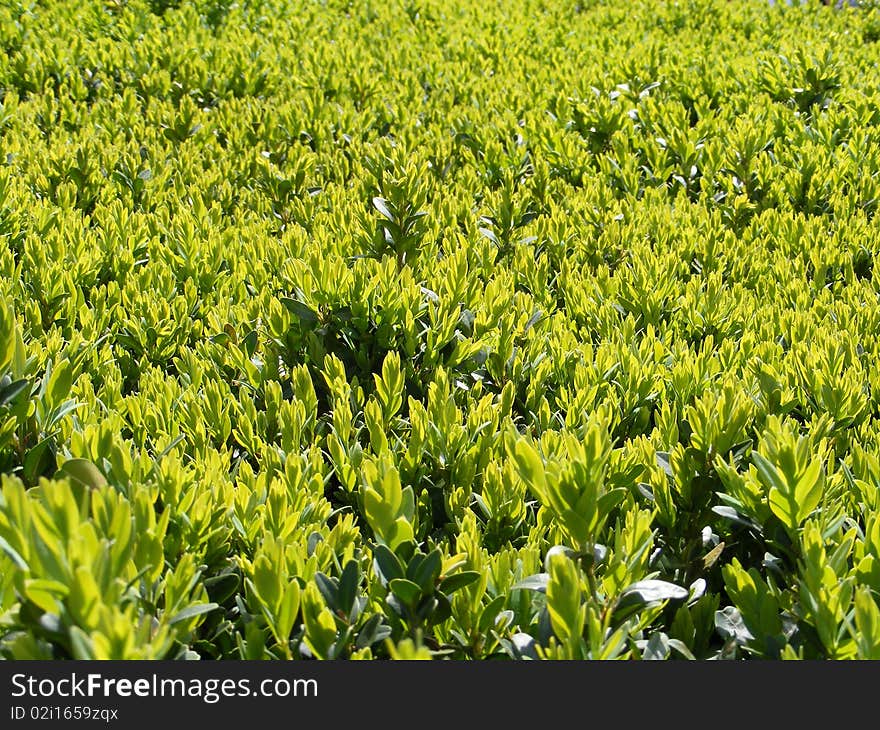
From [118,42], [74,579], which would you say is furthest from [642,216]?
[118,42]

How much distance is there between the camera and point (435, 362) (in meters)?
2.69

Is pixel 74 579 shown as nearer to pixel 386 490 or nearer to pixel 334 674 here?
pixel 334 674

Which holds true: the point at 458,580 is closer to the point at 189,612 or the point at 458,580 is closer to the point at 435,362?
the point at 189,612

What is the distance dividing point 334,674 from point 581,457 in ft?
2.04

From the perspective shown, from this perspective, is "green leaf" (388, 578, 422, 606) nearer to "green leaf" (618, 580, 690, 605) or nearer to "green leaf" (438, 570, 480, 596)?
"green leaf" (438, 570, 480, 596)

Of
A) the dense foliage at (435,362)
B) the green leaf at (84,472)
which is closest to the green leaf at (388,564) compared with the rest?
the dense foliage at (435,362)

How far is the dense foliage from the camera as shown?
168cm

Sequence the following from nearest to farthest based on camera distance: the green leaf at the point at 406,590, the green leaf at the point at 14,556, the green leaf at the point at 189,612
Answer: the green leaf at the point at 14,556 → the green leaf at the point at 189,612 → the green leaf at the point at 406,590

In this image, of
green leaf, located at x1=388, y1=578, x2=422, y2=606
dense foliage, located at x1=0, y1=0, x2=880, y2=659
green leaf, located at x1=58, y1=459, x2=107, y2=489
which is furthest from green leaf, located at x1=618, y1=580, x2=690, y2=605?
green leaf, located at x1=58, y1=459, x2=107, y2=489

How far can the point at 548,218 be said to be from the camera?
3863 mm

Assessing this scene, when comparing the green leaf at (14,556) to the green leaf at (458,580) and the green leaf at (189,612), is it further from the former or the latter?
the green leaf at (458,580)

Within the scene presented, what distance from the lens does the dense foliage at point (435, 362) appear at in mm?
1684

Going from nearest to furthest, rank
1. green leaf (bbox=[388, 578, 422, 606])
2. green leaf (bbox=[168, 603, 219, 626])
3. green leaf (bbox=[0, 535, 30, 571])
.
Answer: green leaf (bbox=[0, 535, 30, 571]), green leaf (bbox=[168, 603, 219, 626]), green leaf (bbox=[388, 578, 422, 606])

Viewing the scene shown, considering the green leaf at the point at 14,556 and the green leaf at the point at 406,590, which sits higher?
the green leaf at the point at 14,556
